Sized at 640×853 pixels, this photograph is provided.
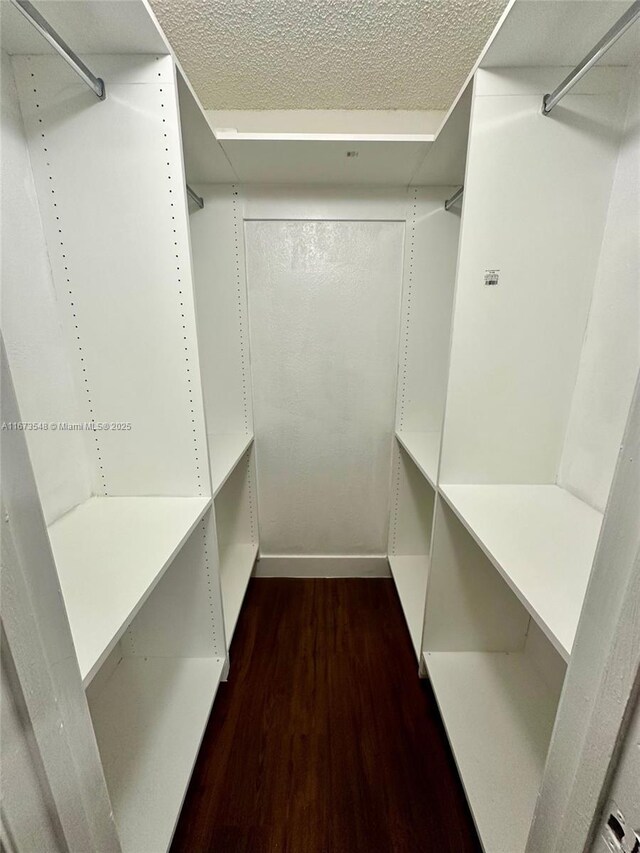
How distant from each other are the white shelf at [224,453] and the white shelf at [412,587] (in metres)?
0.99

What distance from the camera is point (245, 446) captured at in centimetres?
156

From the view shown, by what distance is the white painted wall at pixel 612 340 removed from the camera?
86 centimetres

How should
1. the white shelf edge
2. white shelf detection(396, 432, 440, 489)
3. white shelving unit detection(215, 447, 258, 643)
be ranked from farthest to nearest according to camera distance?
1. white shelving unit detection(215, 447, 258, 643)
2. white shelf detection(396, 432, 440, 489)
3. the white shelf edge

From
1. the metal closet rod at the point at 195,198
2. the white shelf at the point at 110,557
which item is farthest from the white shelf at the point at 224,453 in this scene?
the metal closet rod at the point at 195,198

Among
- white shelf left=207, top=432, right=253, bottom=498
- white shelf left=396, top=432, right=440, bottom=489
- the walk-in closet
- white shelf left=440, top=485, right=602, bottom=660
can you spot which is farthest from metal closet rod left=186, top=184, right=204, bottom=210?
white shelf left=440, top=485, right=602, bottom=660

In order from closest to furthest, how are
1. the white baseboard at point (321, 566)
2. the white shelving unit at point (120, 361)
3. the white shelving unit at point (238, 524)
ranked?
the white shelving unit at point (120, 361) < the white shelving unit at point (238, 524) < the white baseboard at point (321, 566)

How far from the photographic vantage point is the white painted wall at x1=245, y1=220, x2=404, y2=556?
1.56 m

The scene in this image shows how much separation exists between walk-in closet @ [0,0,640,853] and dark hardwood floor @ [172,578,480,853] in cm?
1

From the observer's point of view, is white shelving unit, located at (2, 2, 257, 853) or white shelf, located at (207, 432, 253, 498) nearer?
white shelving unit, located at (2, 2, 257, 853)

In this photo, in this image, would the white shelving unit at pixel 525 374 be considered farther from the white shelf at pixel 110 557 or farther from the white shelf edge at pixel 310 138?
the white shelf at pixel 110 557

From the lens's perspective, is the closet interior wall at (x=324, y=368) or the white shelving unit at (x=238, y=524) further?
the white shelving unit at (x=238, y=524)

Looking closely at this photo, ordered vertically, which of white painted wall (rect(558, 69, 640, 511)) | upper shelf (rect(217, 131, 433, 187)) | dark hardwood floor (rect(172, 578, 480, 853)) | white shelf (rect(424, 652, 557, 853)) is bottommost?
dark hardwood floor (rect(172, 578, 480, 853))

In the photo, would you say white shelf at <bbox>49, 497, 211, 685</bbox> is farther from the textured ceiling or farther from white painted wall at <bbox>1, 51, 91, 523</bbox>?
the textured ceiling

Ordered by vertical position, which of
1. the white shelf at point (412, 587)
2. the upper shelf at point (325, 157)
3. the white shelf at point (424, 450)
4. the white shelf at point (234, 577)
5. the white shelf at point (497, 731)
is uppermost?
the upper shelf at point (325, 157)
